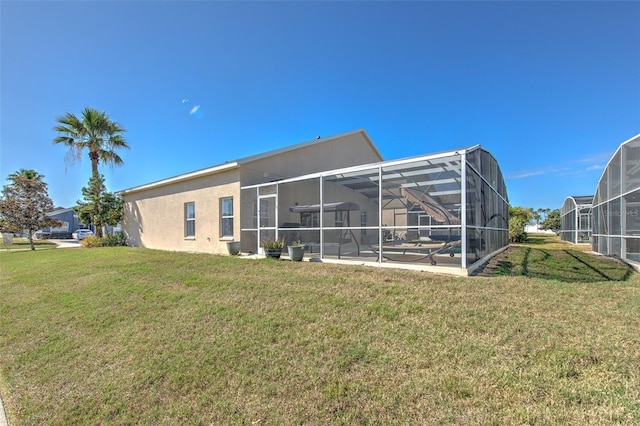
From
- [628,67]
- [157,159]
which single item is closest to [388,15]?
[628,67]

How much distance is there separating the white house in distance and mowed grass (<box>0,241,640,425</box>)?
2290 millimetres

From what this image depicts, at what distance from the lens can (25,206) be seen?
732 inches

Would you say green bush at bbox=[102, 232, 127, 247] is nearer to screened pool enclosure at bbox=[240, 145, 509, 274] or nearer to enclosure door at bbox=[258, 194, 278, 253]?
screened pool enclosure at bbox=[240, 145, 509, 274]

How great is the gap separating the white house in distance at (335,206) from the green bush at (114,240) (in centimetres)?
126

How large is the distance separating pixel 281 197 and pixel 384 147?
39.2 feet

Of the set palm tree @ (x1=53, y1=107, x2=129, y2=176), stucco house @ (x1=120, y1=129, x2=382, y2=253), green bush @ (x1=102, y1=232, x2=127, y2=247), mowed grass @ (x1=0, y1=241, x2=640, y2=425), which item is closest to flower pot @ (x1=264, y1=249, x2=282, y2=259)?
stucco house @ (x1=120, y1=129, x2=382, y2=253)

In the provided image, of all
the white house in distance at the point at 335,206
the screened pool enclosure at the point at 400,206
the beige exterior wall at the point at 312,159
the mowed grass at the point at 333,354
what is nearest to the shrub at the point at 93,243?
the white house in distance at the point at 335,206

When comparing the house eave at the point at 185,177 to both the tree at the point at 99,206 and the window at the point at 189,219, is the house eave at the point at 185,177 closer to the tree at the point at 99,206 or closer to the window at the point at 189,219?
the window at the point at 189,219

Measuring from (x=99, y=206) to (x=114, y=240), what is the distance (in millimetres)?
2704

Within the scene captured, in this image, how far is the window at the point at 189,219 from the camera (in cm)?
1319

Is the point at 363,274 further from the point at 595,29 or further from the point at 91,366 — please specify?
the point at 595,29

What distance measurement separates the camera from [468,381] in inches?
103

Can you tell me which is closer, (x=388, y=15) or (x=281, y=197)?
(x=388, y=15)

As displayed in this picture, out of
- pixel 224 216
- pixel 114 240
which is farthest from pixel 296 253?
pixel 114 240
